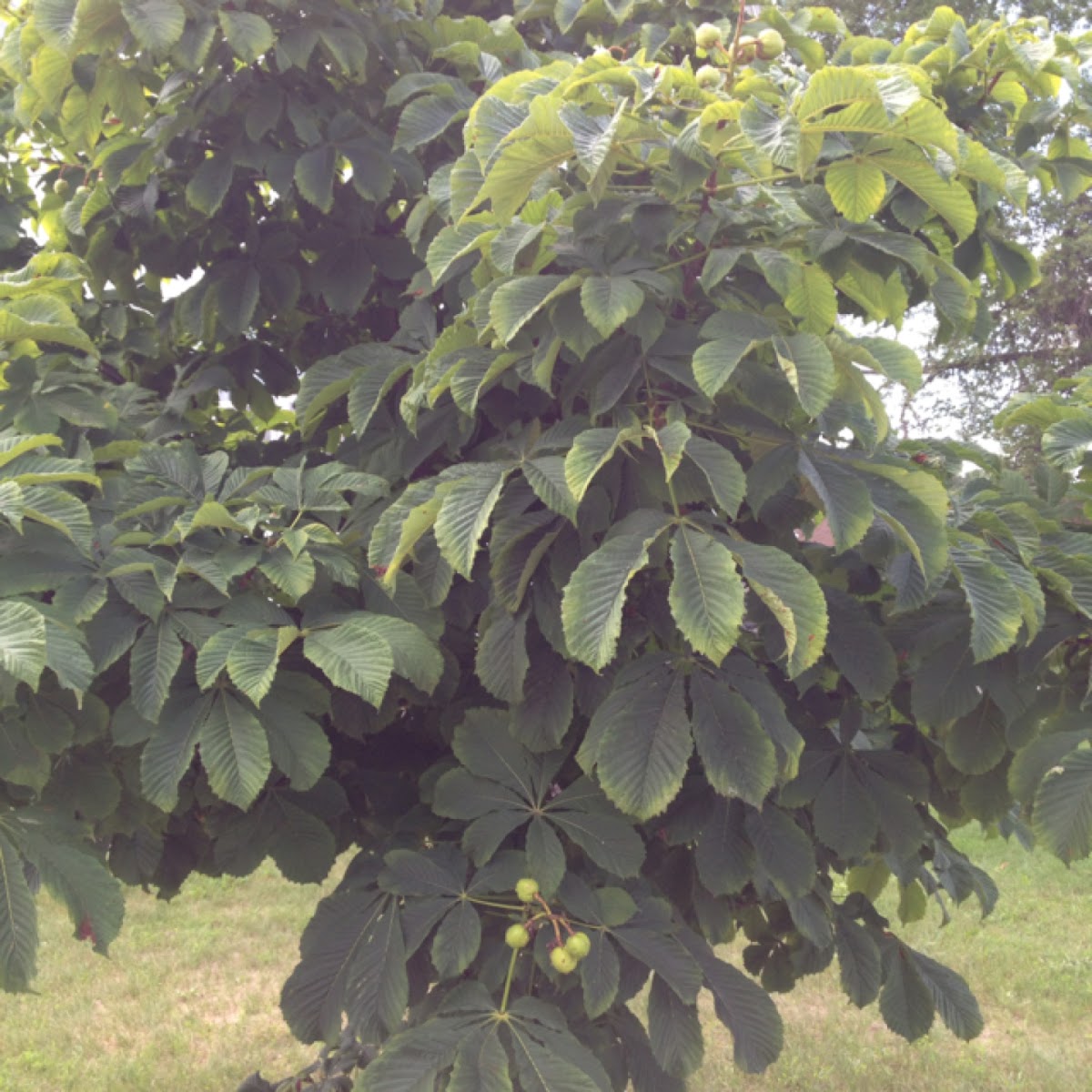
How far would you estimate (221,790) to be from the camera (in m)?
1.39

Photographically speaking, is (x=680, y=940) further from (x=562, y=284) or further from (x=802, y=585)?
(x=562, y=284)

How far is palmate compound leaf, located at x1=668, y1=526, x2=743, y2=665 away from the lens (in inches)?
46.5

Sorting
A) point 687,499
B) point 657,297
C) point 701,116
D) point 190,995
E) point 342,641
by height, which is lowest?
point 190,995

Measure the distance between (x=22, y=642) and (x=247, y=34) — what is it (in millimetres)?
1264

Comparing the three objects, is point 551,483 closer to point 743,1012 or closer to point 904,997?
point 743,1012

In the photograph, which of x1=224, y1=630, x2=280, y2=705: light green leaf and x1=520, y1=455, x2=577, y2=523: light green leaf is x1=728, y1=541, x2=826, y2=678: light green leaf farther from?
x1=224, y1=630, x2=280, y2=705: light green leaf

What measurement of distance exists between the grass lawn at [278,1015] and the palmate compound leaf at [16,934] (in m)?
3.53

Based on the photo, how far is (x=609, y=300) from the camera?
52.6 inches

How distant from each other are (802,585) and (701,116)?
0.59 meters

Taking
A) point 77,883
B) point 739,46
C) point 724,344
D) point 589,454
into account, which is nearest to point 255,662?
point 77,883

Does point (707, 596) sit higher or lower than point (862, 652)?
higher

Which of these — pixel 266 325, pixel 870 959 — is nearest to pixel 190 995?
pixel 266 325

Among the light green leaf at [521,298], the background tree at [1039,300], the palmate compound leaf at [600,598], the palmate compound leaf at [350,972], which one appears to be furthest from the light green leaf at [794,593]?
the background tree at [1039,300]

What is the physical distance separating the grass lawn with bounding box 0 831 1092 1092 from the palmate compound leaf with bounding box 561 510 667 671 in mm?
3756
